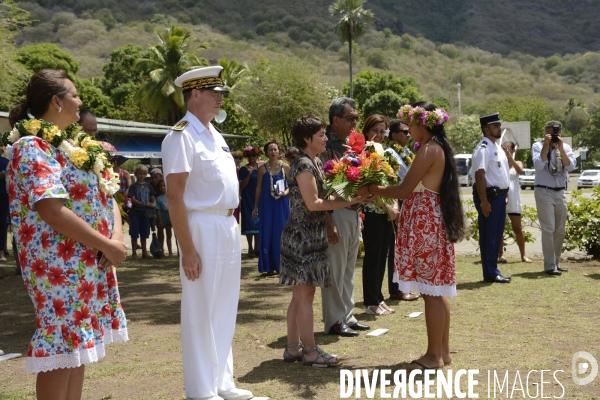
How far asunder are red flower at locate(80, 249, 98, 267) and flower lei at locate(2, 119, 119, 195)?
365mm

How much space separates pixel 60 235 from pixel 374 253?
14.9ft

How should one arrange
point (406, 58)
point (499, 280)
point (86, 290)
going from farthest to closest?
point (406, 58) → point (499, 280) → point (86, 290)

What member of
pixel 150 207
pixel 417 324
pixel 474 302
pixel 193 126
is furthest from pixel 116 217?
pixel 150 207

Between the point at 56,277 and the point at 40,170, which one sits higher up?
the point at 40,170

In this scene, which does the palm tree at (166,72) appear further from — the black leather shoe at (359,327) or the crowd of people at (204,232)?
the crowd of people at (204,232)

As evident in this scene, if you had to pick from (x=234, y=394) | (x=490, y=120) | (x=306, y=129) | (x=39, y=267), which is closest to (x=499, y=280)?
(x=490, y=120)

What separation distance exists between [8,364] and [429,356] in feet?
11.6

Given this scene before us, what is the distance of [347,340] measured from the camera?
21.2 feet

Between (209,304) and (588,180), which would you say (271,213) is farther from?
(588,180)

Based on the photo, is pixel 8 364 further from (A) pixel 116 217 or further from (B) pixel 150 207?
(B) pixel 150 207

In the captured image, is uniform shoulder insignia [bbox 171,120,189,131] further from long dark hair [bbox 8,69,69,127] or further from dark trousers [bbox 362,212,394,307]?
dark trousers [bbox 362,212,394,307]

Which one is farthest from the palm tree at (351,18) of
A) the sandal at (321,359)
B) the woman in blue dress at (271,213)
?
the sandal at (321,359)

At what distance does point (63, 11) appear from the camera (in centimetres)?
15250

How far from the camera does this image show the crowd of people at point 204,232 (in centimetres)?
354
